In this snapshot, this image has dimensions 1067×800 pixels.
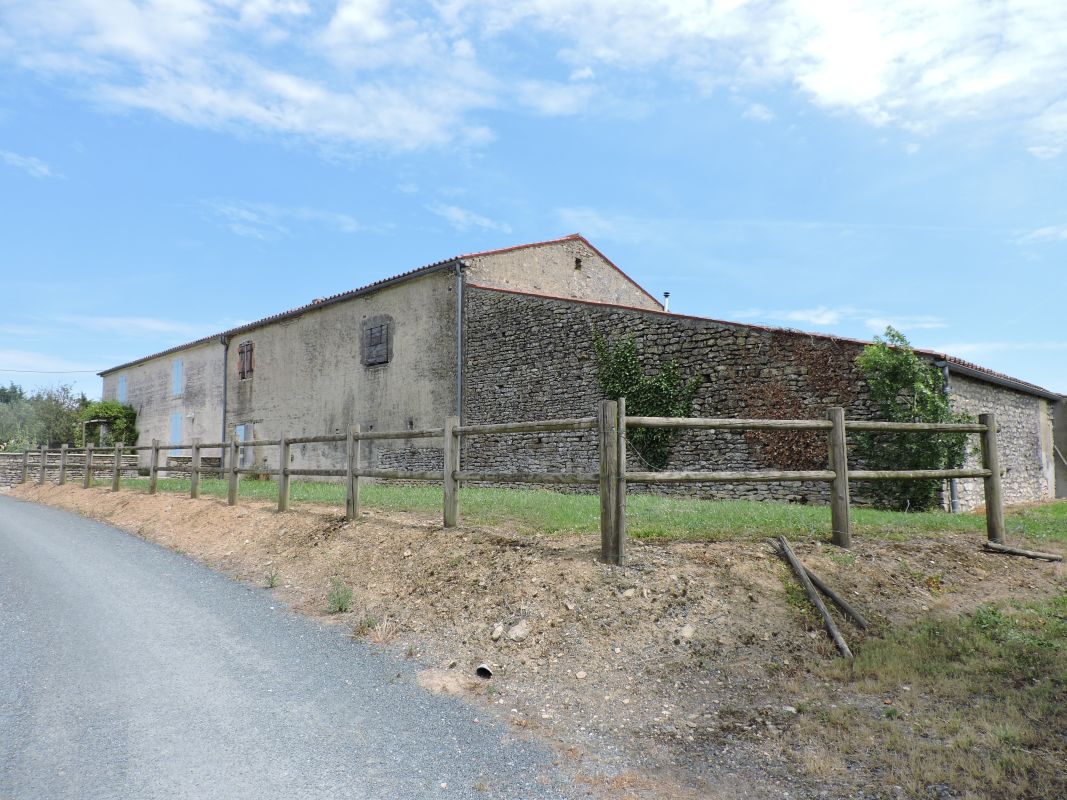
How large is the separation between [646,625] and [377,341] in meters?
15.9

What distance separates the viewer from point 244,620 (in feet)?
18.8

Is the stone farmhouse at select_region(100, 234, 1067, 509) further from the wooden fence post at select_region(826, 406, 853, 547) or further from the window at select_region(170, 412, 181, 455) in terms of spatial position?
the wooden fence post at select_region(826, 406, 853, 547)

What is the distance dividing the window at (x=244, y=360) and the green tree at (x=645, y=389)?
49.1 feet

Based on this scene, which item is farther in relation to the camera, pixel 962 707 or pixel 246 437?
pixel 246 437

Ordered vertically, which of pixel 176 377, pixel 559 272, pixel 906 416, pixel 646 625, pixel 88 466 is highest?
pixel 559 272

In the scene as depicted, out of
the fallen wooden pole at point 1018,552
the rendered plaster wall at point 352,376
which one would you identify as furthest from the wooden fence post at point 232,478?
the fallen wooden pole at point 1018,552

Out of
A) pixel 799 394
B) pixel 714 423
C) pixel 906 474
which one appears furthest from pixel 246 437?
pixel 906 474

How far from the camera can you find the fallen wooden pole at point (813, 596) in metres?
4.64

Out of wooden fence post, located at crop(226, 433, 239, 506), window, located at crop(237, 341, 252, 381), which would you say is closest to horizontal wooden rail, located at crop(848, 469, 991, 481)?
wooden fence post, located at crop(226, 433, 239, 506)

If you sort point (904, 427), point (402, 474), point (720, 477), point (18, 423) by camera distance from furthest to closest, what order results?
point (18, 423) < point (402, 474) < point (904, 427) < point (720, 477)

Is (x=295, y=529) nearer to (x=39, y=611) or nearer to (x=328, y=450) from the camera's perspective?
(x=39, y=611)

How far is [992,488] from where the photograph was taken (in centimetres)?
693

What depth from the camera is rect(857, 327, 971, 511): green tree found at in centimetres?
1118

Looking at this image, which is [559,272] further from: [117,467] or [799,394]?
[117,467]
